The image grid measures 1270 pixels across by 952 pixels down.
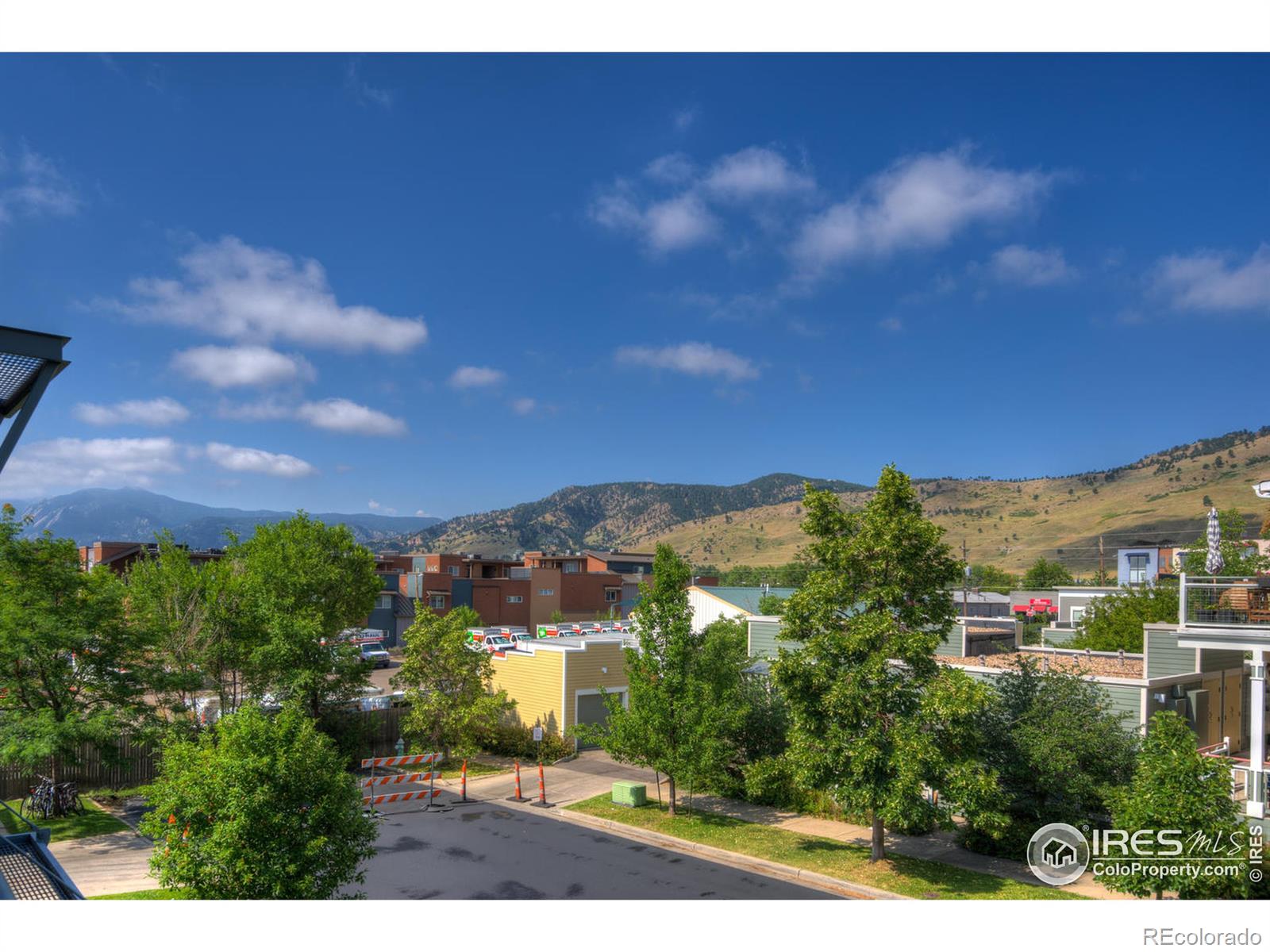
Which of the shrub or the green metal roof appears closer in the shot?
the shrub

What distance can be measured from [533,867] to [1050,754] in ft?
33.2

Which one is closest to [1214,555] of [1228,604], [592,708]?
[1228,604]

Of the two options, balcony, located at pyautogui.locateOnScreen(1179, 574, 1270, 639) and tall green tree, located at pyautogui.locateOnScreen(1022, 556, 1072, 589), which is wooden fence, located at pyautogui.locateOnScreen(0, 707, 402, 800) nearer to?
balcony, located at pyautogui.locateOnScreen(1179, 574, 1270, 639)

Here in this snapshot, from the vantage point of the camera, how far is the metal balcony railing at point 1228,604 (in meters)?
16.2

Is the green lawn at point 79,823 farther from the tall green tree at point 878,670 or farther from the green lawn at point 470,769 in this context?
the tall green tree at point 878,670

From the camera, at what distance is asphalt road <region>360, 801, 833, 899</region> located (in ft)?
49.5

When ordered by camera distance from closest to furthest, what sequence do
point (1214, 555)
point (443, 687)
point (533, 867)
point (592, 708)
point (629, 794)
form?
1. point (533, 867)
2. point (1214, 555)
3. point (629, 794)
4. point (443, 687)
5. point (592, 708)

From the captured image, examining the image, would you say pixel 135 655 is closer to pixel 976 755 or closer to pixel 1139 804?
pixel 976 755

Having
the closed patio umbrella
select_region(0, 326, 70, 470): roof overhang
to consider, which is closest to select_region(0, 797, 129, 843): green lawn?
select_region(0, 326, 70, 470): roof overhang

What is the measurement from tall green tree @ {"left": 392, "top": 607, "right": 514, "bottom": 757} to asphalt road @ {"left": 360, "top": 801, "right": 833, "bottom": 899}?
6.25 m

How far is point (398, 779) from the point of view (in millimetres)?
23031

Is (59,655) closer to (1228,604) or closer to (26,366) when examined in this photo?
(26,366)

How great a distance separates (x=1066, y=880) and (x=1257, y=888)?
2.95 metres

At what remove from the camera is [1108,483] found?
502 ft
